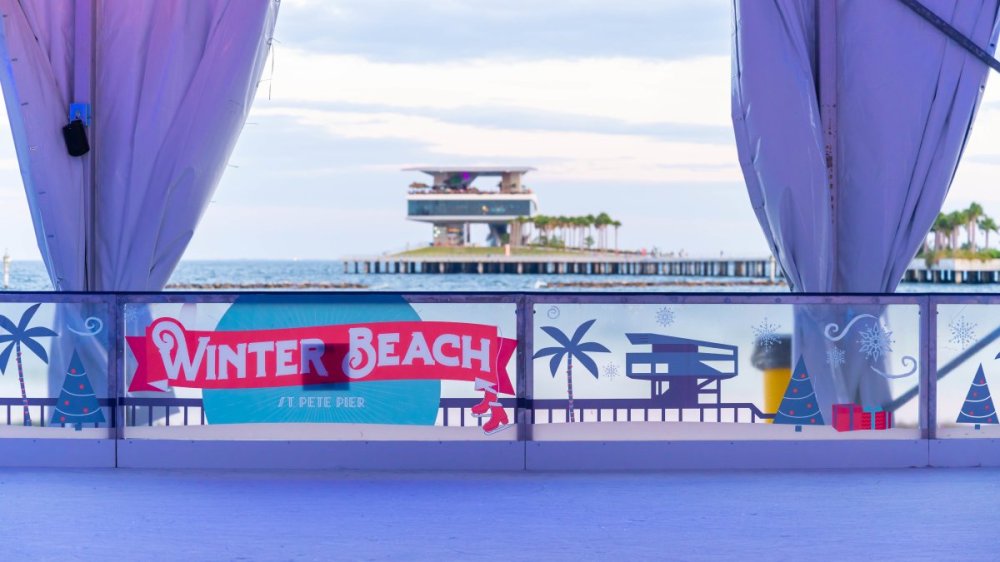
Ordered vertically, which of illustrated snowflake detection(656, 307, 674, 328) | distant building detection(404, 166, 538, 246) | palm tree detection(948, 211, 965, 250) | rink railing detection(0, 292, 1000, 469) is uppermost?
distant building detection(404, 166, 538, 246)

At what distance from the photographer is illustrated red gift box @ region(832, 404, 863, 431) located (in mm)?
3992

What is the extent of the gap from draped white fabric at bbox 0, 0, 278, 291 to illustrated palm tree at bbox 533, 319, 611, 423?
167 centimetres

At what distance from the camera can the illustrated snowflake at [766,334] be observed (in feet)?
12.9

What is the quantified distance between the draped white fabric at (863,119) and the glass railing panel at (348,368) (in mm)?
1381

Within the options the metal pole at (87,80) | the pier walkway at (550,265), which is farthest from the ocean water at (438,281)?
the metal pole at (87,80)

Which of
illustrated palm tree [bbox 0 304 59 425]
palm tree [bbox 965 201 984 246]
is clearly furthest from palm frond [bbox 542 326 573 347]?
palm tree [bbox 965 201 984 246]

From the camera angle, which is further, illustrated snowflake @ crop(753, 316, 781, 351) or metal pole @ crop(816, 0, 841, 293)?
metal pole @ crop(816, 0, 841, 293)

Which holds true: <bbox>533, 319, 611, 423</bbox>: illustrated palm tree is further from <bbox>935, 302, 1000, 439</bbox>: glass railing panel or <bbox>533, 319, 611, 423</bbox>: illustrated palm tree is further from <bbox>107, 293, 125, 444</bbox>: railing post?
<bbox>107, 293, 125, 444</bbox>: railing post

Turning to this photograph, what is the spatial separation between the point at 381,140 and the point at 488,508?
171ft

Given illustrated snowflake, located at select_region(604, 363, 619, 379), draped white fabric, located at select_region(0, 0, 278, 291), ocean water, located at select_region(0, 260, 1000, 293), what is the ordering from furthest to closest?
ocean water, located at select_region(0, 260, 1000, 293), draped white fabric, located at select_region(0, 0, 278, 291), illustrated snowflake, located at select_region(604, 363, 619, 379)

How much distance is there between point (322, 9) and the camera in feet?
129

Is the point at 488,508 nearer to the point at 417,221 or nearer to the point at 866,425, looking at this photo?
the point at 866,425

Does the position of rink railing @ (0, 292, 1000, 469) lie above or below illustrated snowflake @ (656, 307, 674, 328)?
below

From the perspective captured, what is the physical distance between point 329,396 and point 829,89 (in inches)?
95.1
